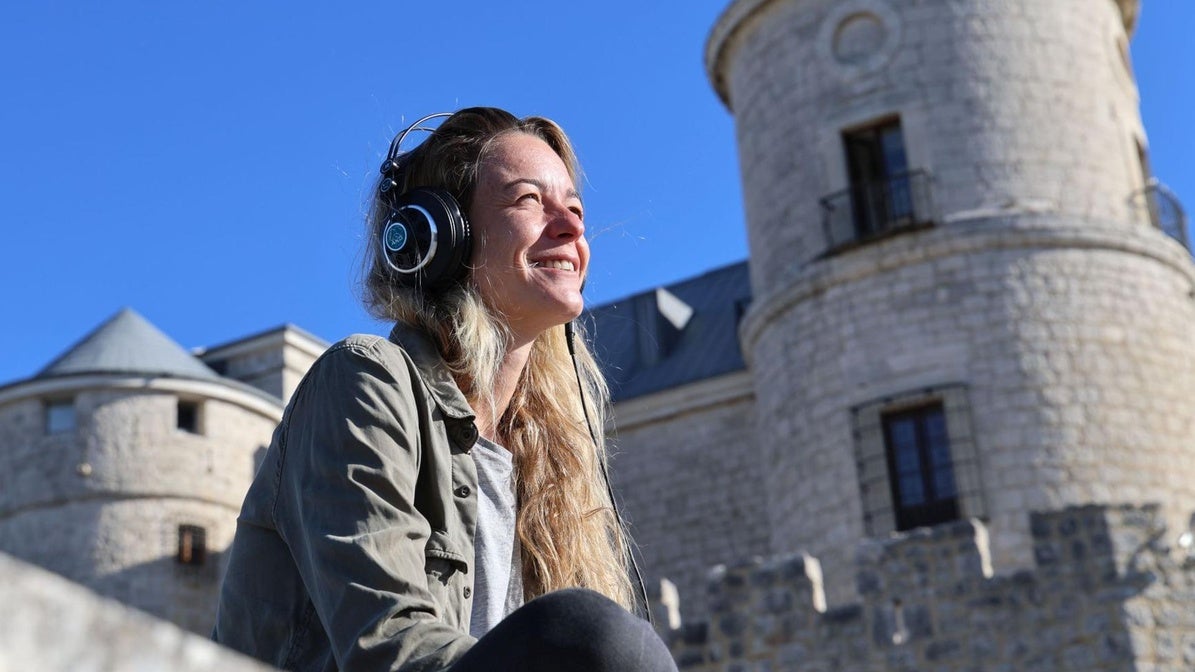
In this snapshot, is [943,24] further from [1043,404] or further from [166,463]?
[166,463]

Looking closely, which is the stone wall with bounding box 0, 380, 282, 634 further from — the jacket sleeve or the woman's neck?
the jacket sleeve

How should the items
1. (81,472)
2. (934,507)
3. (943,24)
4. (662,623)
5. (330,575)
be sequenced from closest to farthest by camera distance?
(330,575) < (662,623) < (934,507) < (943,24) < (81,472)

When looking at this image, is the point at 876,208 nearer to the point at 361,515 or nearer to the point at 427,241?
the point at 427,241

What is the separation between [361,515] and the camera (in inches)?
100

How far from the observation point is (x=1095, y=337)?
16.9m

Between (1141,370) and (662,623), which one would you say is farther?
(1141,370)

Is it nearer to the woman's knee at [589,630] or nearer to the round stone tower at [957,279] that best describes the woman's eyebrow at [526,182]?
the woman's knee at [589,630]

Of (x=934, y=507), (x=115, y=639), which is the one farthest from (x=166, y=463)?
(x=115, y=639)

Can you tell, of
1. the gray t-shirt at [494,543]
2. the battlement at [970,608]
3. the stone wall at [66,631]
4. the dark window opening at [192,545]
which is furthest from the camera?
the dark window opening at [192,545]

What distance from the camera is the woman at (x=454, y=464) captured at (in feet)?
7.91

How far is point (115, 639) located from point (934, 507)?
15666 mm

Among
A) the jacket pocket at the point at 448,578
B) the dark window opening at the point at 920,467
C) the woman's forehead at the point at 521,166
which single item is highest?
the dark window opening at the point at 920,467

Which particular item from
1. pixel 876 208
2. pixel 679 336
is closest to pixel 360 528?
pixel 876 208

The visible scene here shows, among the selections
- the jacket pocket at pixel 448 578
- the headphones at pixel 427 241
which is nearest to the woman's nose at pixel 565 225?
the headphones at pixel 427 241
